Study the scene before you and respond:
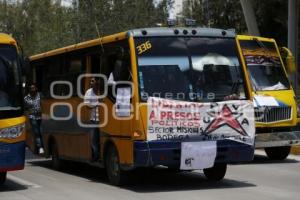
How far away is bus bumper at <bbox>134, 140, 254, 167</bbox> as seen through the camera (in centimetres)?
1120

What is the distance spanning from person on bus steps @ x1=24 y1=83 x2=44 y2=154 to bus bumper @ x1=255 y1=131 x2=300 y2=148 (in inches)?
208

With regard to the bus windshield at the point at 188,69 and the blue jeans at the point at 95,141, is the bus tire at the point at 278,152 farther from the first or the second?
the blue jeans at the point at 95,141

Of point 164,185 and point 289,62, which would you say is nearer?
point 164,185

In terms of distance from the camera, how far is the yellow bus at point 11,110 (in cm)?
1167

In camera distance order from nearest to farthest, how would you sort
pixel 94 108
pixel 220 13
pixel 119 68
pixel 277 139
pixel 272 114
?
pixel 119 68, pixel 94 108, pixel 277 139, pixel 272 114, pixel 220 13

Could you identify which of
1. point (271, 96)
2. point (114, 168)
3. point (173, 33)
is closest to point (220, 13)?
point (271, 96)

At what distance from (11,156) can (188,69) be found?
3377 millimetres

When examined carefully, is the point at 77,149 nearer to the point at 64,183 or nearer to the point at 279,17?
the point at 64,183

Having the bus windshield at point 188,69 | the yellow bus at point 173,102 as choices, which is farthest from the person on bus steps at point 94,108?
the bus windshield at point 188,69

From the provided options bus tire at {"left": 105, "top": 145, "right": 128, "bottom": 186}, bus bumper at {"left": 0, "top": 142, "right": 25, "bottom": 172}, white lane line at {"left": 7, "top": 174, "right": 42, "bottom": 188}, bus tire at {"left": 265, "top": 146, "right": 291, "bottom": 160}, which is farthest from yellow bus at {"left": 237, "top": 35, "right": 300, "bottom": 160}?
bus bumper at {"left": 0, "top": 142, "right": 25, "bottom": 172}

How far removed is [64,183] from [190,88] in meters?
3.31

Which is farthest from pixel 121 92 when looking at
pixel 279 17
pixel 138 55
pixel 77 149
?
pixel 279 17

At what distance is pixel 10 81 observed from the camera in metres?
12.0

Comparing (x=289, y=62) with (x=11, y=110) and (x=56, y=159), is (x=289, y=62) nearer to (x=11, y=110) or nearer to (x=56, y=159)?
(x=56, y=159)
